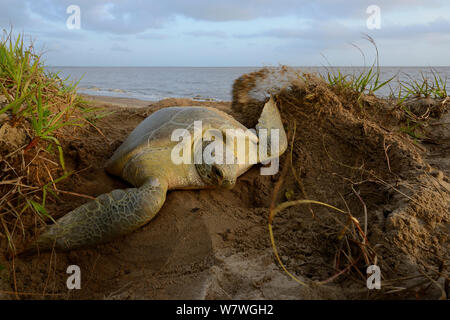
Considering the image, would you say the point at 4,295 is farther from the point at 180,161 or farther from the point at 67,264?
the point at 180,161

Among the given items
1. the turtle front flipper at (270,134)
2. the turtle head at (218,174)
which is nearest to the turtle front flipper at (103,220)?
the turtle head at (218,174)

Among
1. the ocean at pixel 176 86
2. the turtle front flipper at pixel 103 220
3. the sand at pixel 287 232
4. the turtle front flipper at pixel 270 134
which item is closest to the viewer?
the sand at pixel 287 232

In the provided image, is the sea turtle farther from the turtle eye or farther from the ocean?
the ocean

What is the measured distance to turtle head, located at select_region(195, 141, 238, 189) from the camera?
7.61 feet

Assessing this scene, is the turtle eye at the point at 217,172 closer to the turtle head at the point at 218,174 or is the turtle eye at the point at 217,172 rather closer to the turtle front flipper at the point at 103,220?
the turtle head at the point at 218,174

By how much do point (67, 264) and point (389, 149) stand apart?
2.57m

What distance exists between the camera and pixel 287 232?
6.46 feet

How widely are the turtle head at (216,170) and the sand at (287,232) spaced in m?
0.14

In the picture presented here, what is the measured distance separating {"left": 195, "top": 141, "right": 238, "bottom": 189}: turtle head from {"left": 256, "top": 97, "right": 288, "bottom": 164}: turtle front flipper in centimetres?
48

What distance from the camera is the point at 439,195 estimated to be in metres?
2.00

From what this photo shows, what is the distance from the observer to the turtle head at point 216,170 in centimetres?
232

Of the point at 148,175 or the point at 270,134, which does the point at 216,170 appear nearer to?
the point at 148,175

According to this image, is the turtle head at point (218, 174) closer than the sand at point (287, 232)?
No
